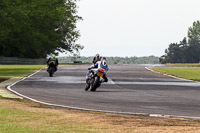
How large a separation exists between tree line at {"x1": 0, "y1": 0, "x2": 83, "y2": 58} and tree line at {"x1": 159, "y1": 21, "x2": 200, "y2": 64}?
76.1m

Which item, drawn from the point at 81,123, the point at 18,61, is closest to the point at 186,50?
the point at 18,61

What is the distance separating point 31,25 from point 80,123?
52.8 metres

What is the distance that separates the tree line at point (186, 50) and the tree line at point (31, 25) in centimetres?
7609

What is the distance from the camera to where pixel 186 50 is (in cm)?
17925

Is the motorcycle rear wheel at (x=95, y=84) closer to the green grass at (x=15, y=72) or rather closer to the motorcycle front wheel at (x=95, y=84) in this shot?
the motorcycle front wheel at (x=95, y=84)

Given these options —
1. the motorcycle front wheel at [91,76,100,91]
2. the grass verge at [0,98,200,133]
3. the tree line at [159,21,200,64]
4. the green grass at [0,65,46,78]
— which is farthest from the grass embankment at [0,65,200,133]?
the tree line at [159,21,200,64]

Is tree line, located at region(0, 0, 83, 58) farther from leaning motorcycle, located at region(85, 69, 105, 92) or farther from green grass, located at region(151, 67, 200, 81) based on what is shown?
leaning motorcycle, located at region(85, 69, 105, 92)

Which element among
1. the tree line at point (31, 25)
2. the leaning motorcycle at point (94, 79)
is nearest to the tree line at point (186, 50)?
the tree line at point (31, 25)

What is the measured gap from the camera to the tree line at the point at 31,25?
159 ft

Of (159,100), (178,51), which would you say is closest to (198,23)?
(178,51)

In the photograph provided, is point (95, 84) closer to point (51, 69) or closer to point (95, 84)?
point (95, 84)

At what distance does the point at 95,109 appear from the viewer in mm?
15312

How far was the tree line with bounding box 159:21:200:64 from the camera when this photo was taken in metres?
178

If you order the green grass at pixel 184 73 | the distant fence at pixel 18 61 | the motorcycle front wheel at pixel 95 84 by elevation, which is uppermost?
the distant fence at pixel 18 61
